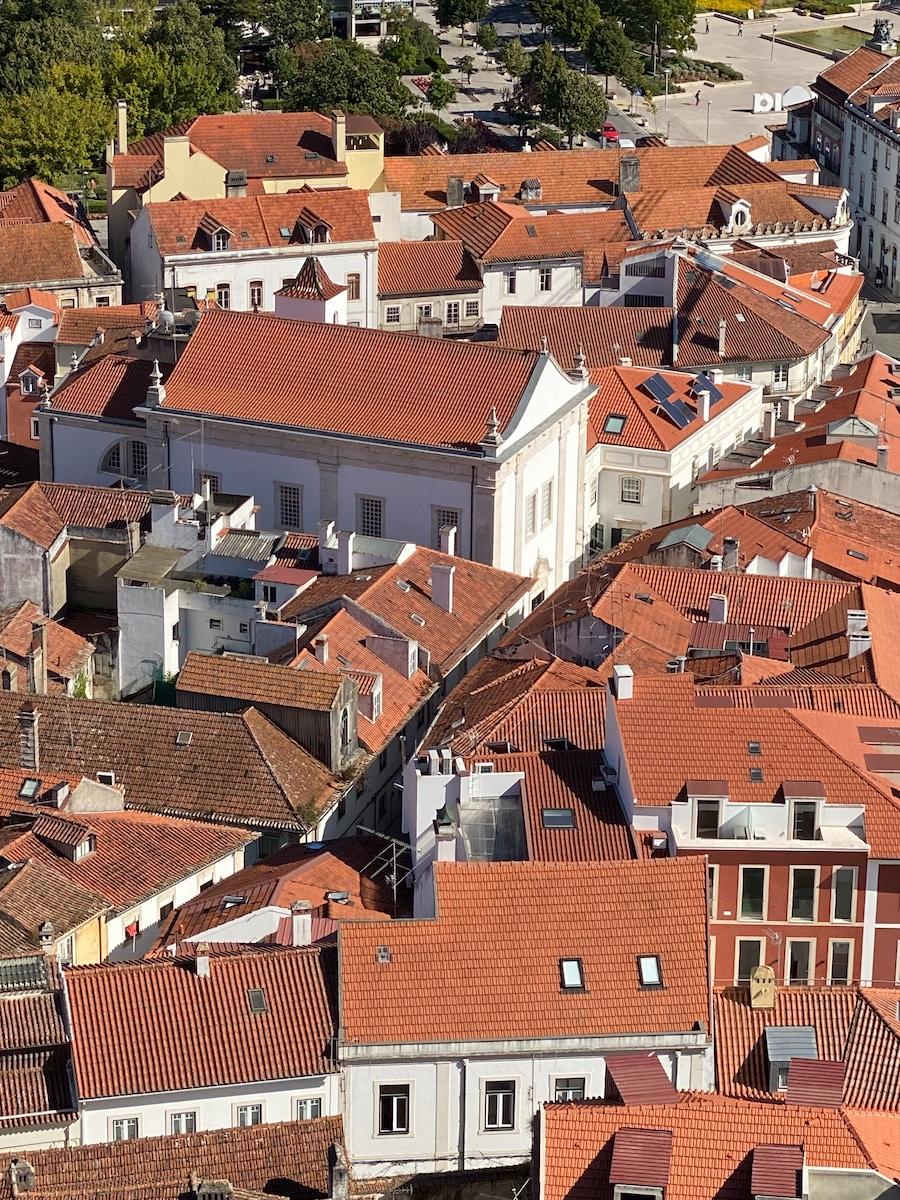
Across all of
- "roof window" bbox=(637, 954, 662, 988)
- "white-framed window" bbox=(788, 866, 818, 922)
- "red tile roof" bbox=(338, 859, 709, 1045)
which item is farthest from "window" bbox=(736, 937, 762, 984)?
"roof window" bbox=(637, 954, 662, 988)

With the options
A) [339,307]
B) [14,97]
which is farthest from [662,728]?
[14,97]

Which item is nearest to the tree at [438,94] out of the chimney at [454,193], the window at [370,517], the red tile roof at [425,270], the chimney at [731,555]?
the chimney at [454,193]

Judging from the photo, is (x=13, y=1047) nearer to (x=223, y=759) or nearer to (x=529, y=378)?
(x=223, y=759)

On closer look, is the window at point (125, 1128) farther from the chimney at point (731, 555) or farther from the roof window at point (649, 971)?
the chimney at point (731, 555)

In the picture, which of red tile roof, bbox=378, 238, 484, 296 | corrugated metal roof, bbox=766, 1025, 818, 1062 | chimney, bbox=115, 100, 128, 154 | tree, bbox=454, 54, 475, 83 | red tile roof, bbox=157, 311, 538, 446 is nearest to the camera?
corrugated metal roof, bbox=766, 1025, 818, 1062

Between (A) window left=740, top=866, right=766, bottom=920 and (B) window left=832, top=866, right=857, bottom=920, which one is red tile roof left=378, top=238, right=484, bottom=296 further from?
(B) window left=832, top=866, right=857, bottom=920

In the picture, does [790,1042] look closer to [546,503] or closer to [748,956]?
[748,956]

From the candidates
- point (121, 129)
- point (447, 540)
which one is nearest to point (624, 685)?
point (447, 540)
